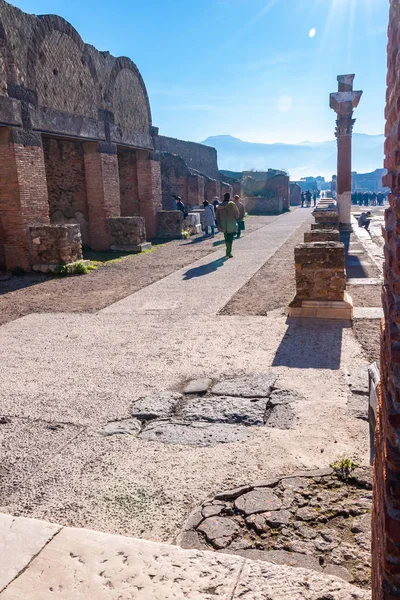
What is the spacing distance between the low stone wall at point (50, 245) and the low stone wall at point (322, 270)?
6018 millimetres

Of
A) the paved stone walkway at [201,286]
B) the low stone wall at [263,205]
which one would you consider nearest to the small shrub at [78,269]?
the paved stone walkway at [201,286]

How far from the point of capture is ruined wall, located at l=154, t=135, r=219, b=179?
3603 centimetres

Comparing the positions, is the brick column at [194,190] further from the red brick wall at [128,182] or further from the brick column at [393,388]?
the brick column at [393,388]

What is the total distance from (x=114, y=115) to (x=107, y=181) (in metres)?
2.20

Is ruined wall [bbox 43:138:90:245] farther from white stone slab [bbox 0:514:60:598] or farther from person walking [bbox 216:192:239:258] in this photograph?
white stone slab [bbox 0:514:60:598]

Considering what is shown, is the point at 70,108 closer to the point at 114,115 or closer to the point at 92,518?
the point at 114,115

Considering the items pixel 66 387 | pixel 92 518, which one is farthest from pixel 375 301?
pixel 92 518

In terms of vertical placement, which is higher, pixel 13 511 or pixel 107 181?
pixel 107 181

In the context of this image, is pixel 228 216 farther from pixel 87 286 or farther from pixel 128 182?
pixel 128 182

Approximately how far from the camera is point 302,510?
2.65 m

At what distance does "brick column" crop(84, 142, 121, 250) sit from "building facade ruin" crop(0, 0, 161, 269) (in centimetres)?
3

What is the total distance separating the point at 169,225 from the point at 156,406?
1431 centimetres

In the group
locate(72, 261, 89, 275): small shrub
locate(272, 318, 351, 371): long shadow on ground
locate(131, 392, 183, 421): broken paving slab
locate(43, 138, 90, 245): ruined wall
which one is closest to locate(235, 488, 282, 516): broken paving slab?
locate(131, 392, 183, 421): broken paving slab

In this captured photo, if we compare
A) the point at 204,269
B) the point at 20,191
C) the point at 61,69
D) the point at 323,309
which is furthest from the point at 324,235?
the point at 61,69
